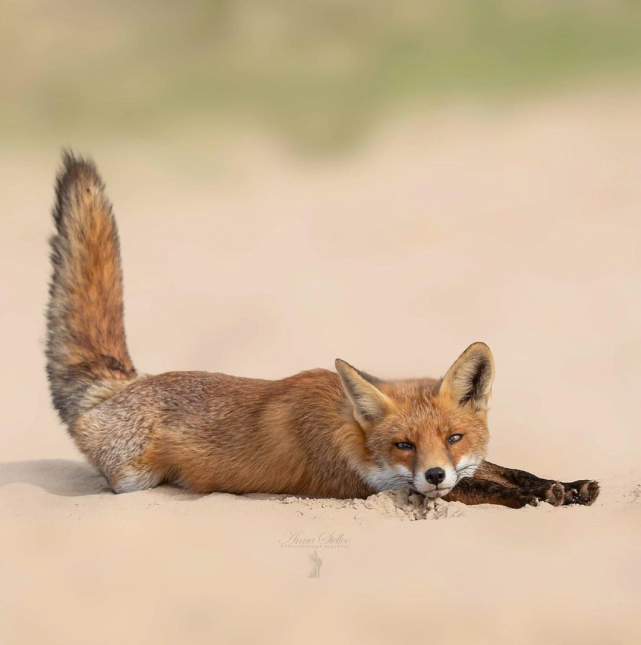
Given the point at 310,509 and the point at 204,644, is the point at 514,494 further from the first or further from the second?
the point at 204,644

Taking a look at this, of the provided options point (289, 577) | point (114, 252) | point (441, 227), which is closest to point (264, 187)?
point (441, 227)

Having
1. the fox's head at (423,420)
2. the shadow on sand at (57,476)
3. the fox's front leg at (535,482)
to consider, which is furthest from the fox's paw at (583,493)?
the shadow on sand at (57,476)

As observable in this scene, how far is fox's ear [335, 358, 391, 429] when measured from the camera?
556 centimetres

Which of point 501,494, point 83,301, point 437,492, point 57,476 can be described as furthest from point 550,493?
point 57,476

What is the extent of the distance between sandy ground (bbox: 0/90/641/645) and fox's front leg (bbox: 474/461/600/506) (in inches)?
7.0

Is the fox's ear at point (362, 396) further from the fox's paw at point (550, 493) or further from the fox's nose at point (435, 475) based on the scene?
the fox's paw at point (550, 493)

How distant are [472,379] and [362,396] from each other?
2.32 ft

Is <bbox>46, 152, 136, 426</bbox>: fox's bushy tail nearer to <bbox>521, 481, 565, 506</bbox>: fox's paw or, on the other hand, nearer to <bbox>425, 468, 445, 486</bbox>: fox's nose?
<bbox>425, 468, 445, 486</bbox>: fox's nose

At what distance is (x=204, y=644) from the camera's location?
404 centimetres

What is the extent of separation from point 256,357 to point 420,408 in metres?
5.53

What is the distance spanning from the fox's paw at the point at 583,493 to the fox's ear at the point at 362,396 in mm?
1193

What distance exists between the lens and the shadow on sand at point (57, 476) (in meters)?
6.81

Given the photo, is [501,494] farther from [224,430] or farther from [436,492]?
[224,430]

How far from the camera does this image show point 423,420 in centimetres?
545
